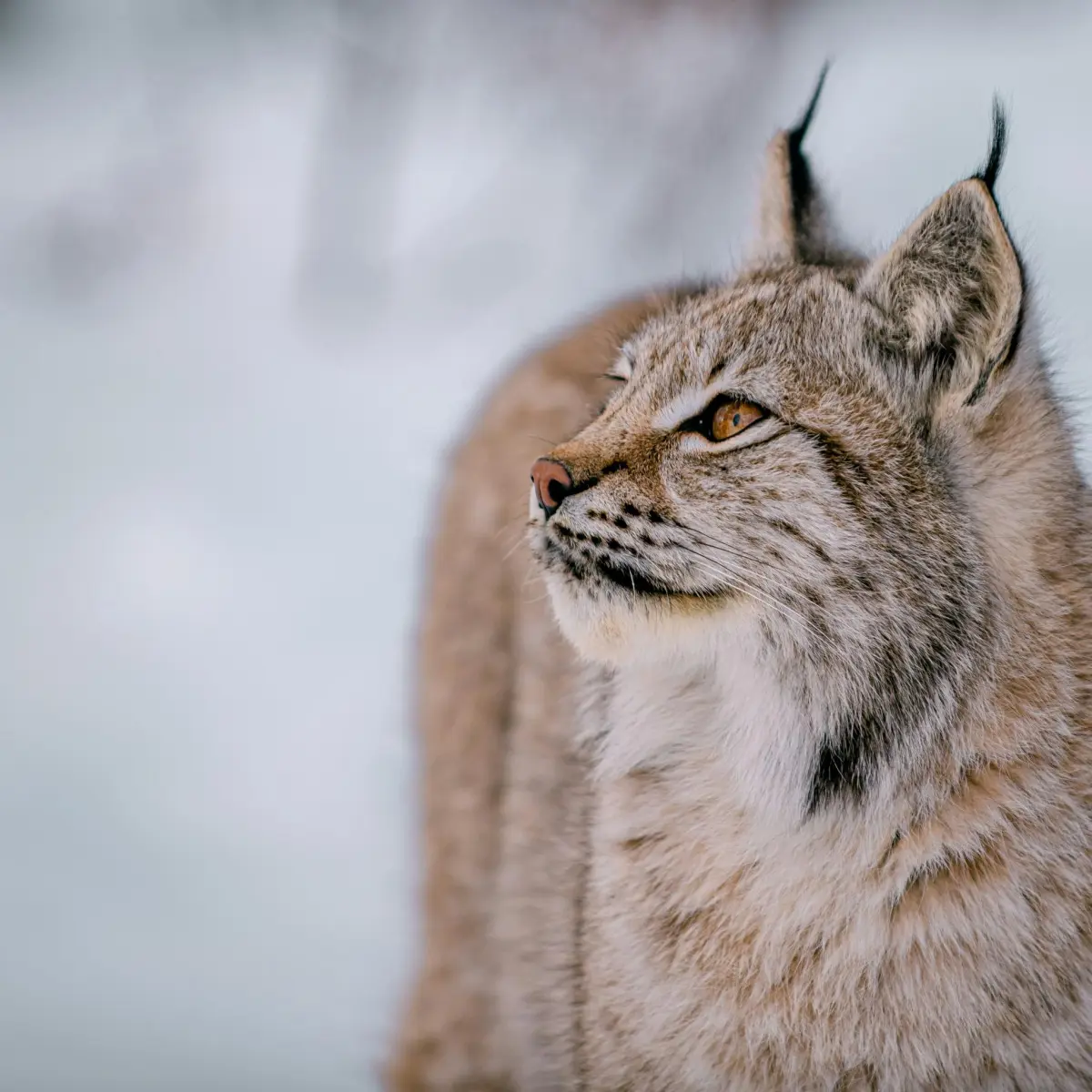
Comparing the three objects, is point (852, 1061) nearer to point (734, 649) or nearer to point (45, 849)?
point (734, 649)

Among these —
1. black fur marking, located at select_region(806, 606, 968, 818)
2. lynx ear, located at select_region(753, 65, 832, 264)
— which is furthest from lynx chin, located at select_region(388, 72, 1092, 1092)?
lynx ear, located at select_region(753, 65, 832, 264)

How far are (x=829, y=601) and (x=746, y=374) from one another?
0.97ft

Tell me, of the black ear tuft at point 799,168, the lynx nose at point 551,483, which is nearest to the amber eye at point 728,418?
the lynx nose at point 551,483

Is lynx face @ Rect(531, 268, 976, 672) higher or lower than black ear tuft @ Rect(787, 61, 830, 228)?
lower

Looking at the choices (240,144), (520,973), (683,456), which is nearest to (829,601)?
(683,456)

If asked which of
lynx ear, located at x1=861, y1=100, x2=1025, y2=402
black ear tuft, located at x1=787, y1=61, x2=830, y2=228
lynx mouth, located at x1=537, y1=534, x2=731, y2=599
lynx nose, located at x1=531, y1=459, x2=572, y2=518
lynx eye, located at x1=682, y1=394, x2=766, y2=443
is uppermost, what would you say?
black ear tuft, located at x1=787, y1=61, x2=830, y2=228

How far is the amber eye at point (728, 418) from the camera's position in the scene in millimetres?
1355

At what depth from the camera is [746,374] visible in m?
1.39

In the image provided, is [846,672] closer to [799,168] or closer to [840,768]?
[840,768]

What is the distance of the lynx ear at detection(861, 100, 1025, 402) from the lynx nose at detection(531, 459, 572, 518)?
421mm

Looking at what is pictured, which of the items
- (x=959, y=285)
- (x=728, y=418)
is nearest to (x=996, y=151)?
(x=959, y=285)

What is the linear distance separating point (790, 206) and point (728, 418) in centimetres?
49

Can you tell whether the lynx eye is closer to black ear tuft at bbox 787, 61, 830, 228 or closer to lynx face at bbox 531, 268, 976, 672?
lynx face at bbox 531, 268, 976, 672

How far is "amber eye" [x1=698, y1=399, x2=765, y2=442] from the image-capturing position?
4.45 ft
